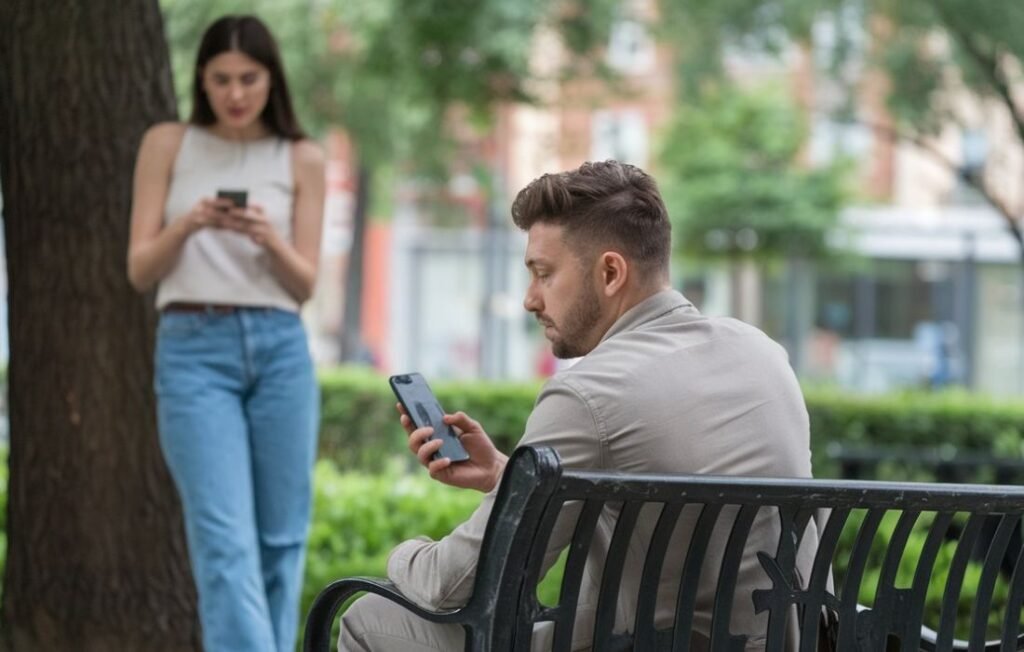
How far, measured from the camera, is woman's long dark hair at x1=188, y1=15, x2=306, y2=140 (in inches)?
168

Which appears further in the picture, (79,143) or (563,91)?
(563,91)

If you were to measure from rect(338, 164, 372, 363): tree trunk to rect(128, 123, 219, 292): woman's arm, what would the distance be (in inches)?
750

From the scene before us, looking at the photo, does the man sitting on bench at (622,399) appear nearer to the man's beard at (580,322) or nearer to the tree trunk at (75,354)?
the man's beard at (580,322)

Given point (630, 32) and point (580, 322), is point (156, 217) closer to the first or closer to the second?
point (580, 322)

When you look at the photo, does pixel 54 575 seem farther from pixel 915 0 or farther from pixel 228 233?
pixel 915 0

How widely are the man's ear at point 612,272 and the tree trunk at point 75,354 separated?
2.68 metres

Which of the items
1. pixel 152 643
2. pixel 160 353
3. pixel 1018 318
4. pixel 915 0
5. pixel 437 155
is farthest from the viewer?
pixel 1018 318

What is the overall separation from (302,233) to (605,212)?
1.78 meters

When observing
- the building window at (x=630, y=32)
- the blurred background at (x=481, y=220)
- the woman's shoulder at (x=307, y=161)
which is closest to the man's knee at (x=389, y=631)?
the woman's shoulder at (x=307, y=161)

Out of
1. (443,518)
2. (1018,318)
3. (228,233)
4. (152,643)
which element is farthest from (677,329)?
(1018,318)

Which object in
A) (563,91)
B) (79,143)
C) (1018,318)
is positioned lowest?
(1018,318)

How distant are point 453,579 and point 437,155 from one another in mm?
18323

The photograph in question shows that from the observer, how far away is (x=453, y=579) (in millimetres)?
2479

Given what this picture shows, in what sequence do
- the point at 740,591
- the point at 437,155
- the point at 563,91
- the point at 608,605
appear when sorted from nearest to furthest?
the point at 608,605 → the point at 740,591 → the point at 563,91 → the point at 437,155
